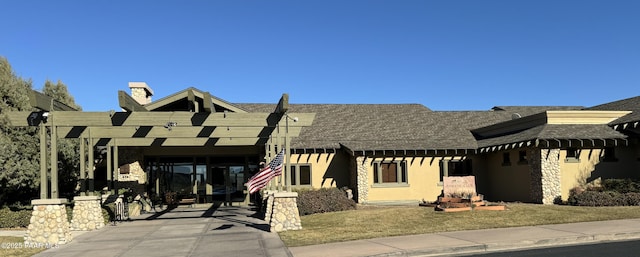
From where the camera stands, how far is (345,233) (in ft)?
42.1

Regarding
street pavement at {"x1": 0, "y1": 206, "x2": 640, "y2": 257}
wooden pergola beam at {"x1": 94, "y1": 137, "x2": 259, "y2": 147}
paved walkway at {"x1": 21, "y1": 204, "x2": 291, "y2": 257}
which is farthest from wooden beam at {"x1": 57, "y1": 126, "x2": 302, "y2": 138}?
street pavement at {"x1": 0, "y1": 206, "x2": 640, "y2": 257}

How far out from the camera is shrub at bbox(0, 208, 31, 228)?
52.0 ft

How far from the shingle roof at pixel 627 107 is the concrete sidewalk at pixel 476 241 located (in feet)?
34.2

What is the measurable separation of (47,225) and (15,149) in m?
7.04

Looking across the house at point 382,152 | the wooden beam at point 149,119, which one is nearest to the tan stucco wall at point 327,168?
the house at point 382,152

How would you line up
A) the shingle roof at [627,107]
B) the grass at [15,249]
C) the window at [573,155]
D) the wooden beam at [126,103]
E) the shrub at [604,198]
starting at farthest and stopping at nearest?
the shingle roof at [627,107] < the window at [573,155] < the shrub at [604,198] < the wooden beam at [126,103] < the grass at [15,249]

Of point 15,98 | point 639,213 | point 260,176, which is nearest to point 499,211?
point 639,213

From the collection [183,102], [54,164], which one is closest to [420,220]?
[54,164]

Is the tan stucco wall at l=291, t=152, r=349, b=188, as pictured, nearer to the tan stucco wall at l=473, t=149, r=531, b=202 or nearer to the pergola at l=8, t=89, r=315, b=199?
the pergola at l=8, t=89, r=315, b=199

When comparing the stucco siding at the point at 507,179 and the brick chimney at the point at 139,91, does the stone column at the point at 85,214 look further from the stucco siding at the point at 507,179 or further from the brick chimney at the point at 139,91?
the stucco siding at the point at 507,179

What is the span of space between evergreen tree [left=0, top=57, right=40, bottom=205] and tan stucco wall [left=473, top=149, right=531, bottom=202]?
20351mm

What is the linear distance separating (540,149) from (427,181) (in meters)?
6.24

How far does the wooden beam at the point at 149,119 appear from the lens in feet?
44.6

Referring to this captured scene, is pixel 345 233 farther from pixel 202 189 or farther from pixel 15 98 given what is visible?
pixel 15 98
